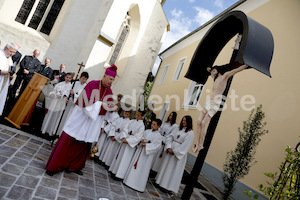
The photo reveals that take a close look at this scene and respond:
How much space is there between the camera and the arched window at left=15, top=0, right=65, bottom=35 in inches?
377

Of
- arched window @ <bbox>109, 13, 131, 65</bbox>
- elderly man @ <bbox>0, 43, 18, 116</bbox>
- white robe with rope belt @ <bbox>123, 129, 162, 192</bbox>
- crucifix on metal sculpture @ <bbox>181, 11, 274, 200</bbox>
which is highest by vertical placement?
arched window @ <bbox>109, 13, 131, 65</bbox>

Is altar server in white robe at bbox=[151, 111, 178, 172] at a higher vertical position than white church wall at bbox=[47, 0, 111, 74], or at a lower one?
lower

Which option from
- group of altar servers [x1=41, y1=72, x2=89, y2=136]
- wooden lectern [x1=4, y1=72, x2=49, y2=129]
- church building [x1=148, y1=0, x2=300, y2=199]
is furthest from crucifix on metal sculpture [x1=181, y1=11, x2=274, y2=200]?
wooden lectern [x1=4, y1=72, x2=49, y2=129]

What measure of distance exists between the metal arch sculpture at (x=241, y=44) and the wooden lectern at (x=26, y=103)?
481cm

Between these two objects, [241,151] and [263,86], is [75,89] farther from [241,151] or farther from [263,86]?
[263,86]

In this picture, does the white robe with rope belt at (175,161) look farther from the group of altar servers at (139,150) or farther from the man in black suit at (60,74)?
the man in black suit at (60,74)

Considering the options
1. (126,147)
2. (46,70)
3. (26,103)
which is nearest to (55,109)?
(26,103)

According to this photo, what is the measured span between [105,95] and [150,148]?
6.17ft

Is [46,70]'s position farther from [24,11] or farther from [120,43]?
[120,43]

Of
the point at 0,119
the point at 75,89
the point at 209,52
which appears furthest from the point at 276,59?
the point at 0,119

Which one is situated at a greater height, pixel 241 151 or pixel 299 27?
pixel 299 27

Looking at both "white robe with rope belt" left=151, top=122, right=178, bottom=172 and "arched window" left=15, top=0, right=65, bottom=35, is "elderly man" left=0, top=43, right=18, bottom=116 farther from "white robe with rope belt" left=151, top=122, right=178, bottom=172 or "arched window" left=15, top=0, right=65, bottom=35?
"arched window" left=15, top=0, right=65, bottom=35

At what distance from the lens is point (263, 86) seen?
7.47 m

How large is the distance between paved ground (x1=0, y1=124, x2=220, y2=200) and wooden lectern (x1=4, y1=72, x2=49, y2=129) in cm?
57
